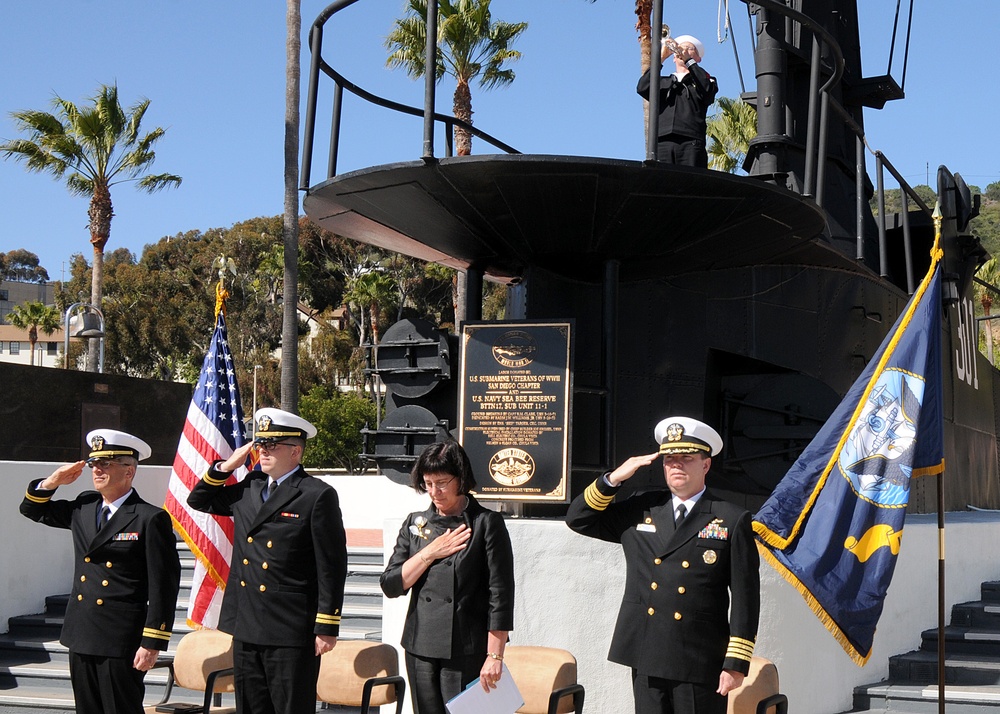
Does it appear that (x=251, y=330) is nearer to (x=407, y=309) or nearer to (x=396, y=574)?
(x=407, y=309)

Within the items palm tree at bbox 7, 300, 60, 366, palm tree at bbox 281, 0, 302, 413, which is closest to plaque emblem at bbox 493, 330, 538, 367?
palm tree at bbox 281, 0, 302, 413

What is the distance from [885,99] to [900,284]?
5.39 ft

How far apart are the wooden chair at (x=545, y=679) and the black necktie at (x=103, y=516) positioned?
2.15m

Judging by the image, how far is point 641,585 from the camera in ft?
15.2

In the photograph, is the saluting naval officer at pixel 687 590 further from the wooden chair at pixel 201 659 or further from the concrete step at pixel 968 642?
the concrete step at pixel 968 642

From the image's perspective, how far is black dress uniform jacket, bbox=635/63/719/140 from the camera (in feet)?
22.8

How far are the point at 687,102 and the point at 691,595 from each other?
359cm

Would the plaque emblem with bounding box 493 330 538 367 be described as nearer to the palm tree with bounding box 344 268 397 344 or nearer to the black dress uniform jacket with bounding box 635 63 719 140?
the black dress uniform jacket with bounding box 635 63 719 140

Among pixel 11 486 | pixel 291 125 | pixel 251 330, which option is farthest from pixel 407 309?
pixel 11 486

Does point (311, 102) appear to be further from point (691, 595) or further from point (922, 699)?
point (922, 699)

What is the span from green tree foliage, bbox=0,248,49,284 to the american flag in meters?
123

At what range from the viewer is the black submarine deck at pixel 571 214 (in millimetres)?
5801

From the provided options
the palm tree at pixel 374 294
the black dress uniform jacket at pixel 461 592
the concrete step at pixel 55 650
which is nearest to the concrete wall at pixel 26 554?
the concrete step at pixel 55 650

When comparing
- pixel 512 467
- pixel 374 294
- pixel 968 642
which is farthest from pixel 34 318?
pixel 968 642
